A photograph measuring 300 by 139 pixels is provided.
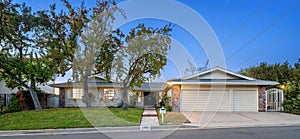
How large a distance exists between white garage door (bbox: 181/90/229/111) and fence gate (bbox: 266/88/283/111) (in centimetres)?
372

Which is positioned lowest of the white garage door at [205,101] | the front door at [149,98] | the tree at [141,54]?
the front door at [149,98]

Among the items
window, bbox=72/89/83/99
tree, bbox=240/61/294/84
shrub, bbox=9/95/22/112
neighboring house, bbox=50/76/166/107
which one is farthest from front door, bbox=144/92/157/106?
tree, bbox=240/61/294/84

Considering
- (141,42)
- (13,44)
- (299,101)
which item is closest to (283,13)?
(299,101)

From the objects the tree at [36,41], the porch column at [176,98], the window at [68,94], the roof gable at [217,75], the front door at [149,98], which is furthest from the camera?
the front door at [149,98]

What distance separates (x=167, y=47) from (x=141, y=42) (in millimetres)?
2067

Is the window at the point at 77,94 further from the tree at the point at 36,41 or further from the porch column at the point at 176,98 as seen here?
the porch column at the point at 176,98

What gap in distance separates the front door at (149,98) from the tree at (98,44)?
10563 millimetres

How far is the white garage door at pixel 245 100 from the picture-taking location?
18234 mm

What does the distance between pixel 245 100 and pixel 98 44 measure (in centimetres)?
1168

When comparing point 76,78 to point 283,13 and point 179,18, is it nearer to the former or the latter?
point 179,18

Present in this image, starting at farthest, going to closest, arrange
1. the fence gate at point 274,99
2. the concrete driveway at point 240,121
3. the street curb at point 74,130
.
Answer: the fence gate at point 274,99
the concrete driveway at point 240,121
the street curb at point 74,130

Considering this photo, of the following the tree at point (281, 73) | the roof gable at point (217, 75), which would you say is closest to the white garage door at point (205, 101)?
the roof gable at point (217, 75)

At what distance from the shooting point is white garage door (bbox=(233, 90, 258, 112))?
59.8 ft

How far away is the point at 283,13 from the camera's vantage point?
42.0ft
